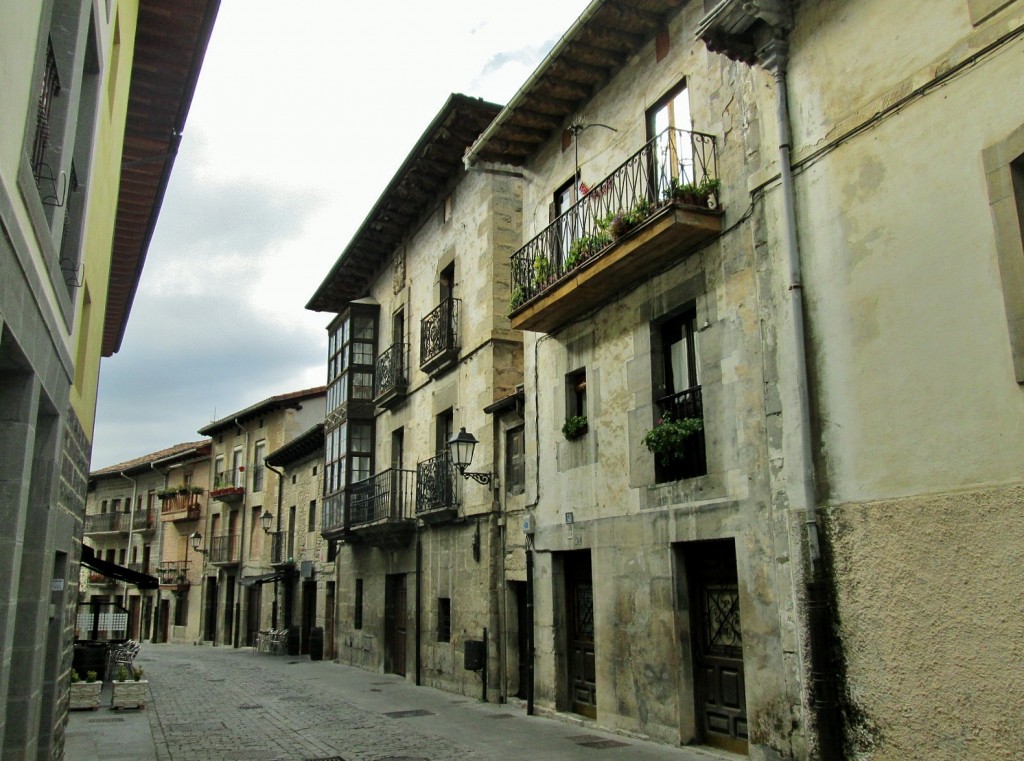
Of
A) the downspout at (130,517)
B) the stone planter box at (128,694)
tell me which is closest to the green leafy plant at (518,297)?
the stone planter box at (128,694)

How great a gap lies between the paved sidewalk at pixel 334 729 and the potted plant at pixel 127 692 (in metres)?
0.17

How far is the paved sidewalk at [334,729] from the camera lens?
9.76 metres

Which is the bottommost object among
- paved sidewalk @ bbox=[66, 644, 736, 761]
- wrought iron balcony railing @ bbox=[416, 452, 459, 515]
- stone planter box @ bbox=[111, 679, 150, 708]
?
paved sidewalk @ bbox=[66, 644, 736, 761]

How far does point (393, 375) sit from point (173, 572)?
25.6 meters

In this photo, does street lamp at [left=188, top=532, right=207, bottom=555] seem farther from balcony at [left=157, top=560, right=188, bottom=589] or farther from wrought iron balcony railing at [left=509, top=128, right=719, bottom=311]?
wrought iron balcony railing at [left=509, top=128, right=719, bottom=311]

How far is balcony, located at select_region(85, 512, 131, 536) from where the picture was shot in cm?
4588

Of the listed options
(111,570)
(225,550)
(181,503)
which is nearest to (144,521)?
(181,503)

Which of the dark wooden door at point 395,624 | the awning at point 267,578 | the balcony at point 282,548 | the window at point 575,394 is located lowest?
the dark wooden door at point 395,624

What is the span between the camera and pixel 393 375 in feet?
64.7

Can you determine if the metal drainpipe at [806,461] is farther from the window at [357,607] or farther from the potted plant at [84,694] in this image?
the window at [357,607]

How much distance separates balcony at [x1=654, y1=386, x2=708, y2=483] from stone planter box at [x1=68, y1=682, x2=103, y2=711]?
9.57 meters

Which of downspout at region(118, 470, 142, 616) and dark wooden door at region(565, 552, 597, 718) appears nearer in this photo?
dark wooden door at region(565, 552, 597, 718)

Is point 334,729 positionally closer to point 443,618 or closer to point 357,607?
point 443,618

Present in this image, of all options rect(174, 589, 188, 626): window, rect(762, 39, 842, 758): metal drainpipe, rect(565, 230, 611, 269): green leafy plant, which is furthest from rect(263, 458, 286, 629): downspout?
rect(762, 39, 842, 758): metal drainpipe
